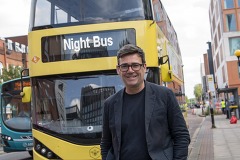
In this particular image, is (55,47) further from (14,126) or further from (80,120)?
(14,126)

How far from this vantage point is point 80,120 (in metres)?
7.58

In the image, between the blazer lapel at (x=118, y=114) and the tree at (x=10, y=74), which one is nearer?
the blazer lapel at (x=118, y=114)

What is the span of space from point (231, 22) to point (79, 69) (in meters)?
54.8

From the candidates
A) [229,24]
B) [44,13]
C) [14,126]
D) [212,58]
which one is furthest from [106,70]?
[212,58]

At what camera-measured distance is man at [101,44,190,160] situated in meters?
3.50

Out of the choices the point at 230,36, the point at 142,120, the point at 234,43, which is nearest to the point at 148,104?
the point at 142,120

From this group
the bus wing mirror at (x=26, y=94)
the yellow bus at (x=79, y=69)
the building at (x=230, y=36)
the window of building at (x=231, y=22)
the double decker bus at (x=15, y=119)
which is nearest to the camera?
the yellow bus at (x=79, y=69)

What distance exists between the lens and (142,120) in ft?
11.6

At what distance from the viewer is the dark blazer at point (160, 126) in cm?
351

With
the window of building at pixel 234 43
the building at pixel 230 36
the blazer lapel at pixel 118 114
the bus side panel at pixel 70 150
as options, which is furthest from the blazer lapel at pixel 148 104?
the window of building at pixel 234 43

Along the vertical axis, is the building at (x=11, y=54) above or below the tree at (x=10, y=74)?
above

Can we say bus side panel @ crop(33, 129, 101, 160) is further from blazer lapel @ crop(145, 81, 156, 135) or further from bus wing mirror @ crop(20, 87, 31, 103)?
blazer lapel @ crop(145, 81, 156, 135)

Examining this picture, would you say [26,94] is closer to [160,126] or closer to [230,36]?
[160,126]

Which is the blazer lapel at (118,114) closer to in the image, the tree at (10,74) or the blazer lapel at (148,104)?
the blazer lapel at (148,104)
